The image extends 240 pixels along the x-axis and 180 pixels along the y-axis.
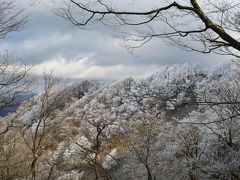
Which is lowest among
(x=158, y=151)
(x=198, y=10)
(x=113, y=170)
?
(x=113, y=170)

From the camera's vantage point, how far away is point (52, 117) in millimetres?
21969

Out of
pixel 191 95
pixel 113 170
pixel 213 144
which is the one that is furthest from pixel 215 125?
pixel 191 95

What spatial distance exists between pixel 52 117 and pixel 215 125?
12930 millimetres

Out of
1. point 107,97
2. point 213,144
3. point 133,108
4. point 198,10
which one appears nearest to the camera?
point 198,10

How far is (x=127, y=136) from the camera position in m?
41.6

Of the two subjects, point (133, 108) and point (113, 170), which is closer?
point (113, 170)

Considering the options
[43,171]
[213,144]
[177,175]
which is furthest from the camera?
[177,175]

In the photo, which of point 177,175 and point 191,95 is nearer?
point 177,175

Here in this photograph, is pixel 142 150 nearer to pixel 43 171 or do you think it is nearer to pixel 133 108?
pixel 43 171

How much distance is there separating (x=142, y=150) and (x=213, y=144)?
1012 centimetres

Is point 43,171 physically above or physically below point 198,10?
below

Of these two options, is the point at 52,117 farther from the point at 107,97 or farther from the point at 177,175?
the point at 107,97

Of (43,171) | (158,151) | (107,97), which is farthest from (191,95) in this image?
(43,171)

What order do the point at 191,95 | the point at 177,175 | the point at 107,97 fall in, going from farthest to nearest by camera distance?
the point at 107,97
the point at 191,95
the point at 177,175
